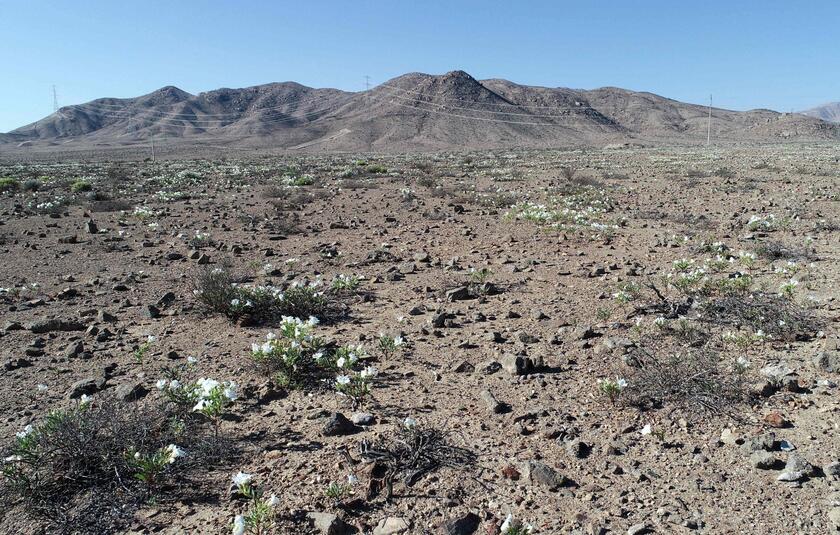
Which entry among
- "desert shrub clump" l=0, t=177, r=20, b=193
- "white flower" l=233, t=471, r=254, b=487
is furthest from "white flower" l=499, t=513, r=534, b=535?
"desert shrub clump" l=0, t=177, r=20, b=193

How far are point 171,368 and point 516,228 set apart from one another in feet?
24.6

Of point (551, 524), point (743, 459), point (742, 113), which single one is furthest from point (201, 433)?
point (742, 113)

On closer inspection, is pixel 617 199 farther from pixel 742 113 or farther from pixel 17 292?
pixel 742 113

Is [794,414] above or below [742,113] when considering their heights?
below

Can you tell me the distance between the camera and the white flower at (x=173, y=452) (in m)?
3.09

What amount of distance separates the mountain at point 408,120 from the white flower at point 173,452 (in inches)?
3198

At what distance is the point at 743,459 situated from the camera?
10.6 ft

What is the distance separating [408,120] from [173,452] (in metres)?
104

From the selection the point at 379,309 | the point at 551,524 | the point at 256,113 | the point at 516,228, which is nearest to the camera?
the point at 551,524


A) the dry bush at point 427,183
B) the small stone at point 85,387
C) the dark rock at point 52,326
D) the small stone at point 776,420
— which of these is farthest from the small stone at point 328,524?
the dry bush at point 427,183

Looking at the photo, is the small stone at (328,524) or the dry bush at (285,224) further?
the dry bush at (285,224)

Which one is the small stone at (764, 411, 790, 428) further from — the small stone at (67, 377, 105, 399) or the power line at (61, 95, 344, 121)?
the power line at (61, 95, 344, 121)

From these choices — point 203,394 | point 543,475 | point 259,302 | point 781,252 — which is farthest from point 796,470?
point 781,252

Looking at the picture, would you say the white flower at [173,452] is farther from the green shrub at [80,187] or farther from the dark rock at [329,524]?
the green shrub at [80,187]
